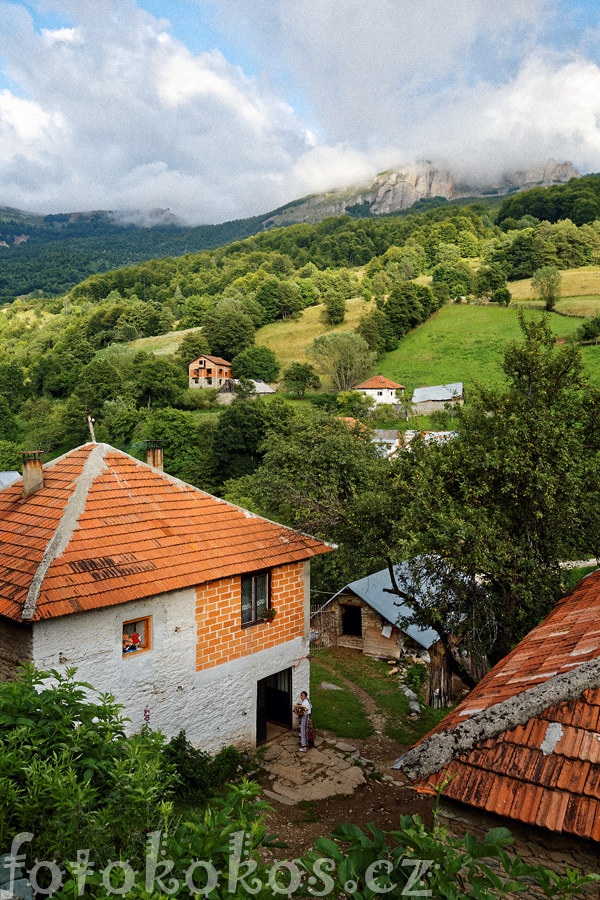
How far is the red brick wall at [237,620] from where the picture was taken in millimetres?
11656

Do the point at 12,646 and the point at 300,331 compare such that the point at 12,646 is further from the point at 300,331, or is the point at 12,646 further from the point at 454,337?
the point at 300,331

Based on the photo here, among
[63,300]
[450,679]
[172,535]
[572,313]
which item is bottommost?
[450,679]

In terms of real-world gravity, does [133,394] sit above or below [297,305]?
below

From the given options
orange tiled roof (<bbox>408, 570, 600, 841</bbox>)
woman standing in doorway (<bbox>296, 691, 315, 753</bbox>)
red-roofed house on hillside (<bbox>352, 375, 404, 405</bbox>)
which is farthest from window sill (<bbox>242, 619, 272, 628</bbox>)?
red-roofed house on hillside (<bbox>352, 375, 404, 405</bbox>)

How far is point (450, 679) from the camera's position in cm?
1717

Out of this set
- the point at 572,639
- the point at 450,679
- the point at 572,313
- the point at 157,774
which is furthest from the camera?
the point at 572,313

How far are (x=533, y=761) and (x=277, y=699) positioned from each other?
35.7ft

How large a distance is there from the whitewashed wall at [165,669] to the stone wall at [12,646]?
0.73 feet

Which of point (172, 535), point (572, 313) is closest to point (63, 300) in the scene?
point (572, 313)

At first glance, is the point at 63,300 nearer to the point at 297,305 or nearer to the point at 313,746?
the point at 297,305

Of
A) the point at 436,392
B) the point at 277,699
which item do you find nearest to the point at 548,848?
the point at 277,699

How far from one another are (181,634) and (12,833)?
8.14 m

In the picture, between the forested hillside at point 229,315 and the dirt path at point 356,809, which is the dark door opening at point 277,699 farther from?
the forested hillside at point 229,315

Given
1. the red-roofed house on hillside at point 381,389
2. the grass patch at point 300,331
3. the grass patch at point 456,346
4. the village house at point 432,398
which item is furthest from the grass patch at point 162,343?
the village house at point 432,398
